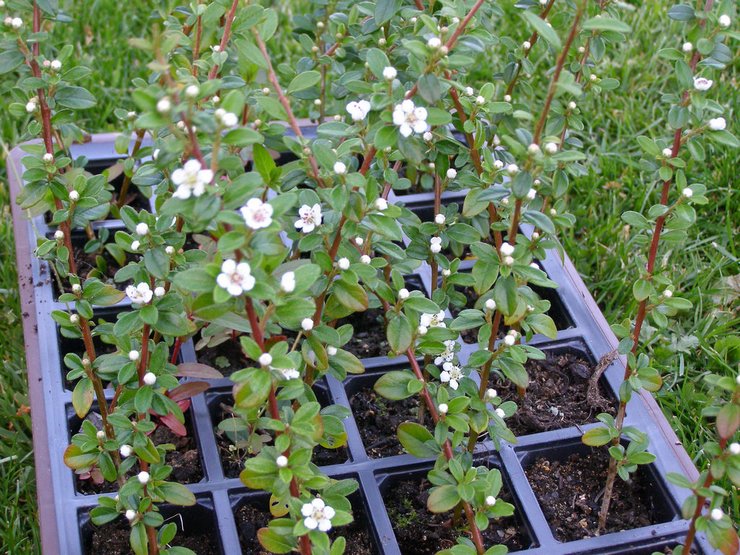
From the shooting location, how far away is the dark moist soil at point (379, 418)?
182 cm

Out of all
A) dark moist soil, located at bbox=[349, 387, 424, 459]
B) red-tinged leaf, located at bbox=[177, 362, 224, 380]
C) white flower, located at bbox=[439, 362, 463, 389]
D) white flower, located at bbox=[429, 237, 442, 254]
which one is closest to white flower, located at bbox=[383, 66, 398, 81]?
white flower, located at bbox=[429, 237, 442, 254]

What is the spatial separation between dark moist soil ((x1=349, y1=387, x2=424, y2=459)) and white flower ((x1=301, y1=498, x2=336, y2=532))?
0.44 m

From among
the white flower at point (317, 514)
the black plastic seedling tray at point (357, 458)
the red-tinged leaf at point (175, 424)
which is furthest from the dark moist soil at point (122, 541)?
the white flower at point (317, 514)

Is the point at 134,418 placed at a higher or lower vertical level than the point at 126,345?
lower

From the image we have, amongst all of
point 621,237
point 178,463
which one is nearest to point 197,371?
point 178,463

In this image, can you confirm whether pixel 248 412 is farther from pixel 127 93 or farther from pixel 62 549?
pixel 127 93

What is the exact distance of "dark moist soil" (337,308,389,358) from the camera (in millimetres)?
2016

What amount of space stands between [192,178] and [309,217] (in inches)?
12.7

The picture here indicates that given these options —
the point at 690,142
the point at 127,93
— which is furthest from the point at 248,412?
the point at 127,93

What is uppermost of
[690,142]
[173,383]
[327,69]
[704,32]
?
[704,32]

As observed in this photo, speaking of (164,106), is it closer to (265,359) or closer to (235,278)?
(235,278)

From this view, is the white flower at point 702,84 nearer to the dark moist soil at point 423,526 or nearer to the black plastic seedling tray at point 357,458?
the black plastic seedling tray at point 357,458

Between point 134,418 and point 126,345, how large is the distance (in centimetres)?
26

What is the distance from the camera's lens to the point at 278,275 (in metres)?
1.44
